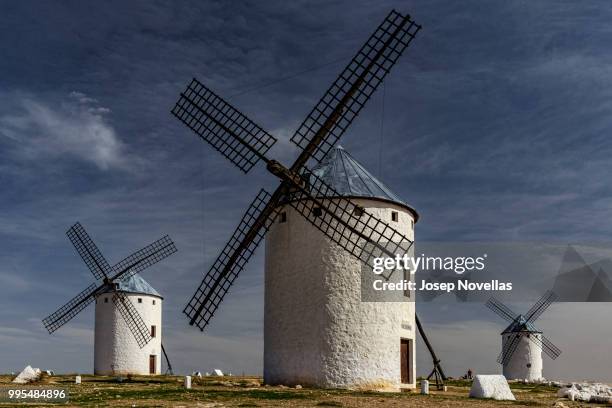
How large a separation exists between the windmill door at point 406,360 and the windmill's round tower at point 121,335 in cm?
2586

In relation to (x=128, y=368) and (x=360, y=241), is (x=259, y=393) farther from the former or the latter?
(x=128, y=368)

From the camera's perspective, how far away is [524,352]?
55.2 metres

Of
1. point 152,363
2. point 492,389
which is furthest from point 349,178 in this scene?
point 152,363

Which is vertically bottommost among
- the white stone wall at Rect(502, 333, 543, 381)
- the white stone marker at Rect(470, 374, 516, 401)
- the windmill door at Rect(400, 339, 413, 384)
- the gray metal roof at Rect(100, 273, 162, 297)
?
the white stone wall at Rect(502, 333, 543, 381)

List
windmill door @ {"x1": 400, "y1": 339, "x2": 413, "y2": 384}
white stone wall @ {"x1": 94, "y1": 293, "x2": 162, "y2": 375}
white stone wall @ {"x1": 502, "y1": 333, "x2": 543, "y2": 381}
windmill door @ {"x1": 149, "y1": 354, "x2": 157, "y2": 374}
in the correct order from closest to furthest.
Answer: windmill door @ {"x1": 400, "y1": 339, "x2": 413, "y2": 384} → white stone wall @ {"x1": 94, "y1": 293, "x2": 162, "y2": 375} → windmill door @ {"x1": 149, "y1": 354, "x2": 157, "y2": 374} → white stone wall @ {"x1": 502, "y1": 333, "x2": 543, "y2": 381}

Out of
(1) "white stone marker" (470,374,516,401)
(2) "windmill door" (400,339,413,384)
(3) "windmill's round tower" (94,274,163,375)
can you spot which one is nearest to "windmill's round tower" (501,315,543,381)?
(3) "windmill's round tower" (94,274,163,375)

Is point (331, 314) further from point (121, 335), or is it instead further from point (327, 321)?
point (121, 335)

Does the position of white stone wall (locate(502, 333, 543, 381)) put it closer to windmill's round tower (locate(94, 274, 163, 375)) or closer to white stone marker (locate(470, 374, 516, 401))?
windmill's round tower (locate(94, 274, 163, 375))

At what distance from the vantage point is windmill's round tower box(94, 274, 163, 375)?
4712cm

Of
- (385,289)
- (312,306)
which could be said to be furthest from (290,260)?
(385,289)

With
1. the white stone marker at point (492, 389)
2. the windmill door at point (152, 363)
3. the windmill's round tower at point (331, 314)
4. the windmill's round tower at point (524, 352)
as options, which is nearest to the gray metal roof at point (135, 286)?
the windmill door at point (152, 363)

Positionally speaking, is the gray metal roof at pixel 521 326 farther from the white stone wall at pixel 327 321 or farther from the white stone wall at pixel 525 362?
the white stone wall at pixel 327 321

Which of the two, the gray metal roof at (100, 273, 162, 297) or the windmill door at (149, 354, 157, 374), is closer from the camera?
the gray metal roof at (100, 273, 162, 297)

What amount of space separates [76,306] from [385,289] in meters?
28.8
